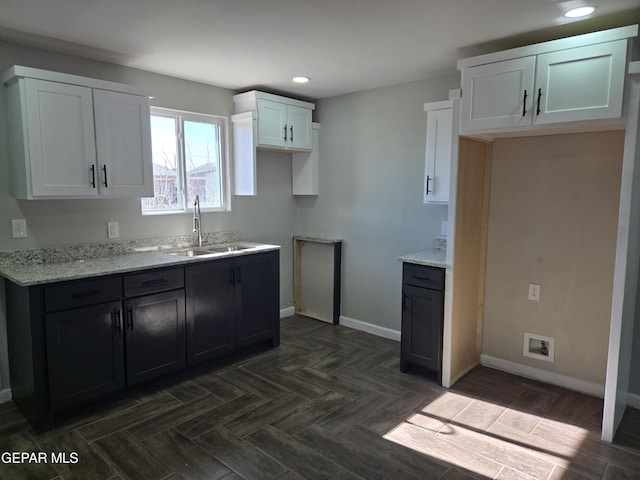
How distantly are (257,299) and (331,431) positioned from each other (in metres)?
1.42

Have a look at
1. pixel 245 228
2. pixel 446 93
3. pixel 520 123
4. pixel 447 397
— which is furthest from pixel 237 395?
pixel 446 93

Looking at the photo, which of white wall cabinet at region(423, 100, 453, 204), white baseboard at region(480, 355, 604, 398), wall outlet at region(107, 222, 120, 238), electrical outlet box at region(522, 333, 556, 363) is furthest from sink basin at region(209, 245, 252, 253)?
electrical outlet box at region(522, 333, 556, 363)

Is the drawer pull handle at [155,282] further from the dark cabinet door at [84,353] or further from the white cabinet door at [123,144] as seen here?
→ the white cabinet door at [123,144]

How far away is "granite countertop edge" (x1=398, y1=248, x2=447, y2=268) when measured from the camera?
3.04 m

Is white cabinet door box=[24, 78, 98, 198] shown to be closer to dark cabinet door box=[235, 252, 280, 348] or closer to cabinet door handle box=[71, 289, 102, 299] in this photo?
cabinet door handle box=[71, 289, 102, 299]

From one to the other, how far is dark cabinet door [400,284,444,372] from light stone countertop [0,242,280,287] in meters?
1.40

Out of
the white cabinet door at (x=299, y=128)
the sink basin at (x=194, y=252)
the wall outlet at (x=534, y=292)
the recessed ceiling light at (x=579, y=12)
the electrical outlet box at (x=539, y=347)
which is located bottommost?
the electrical outlet box at (x=539, y=347)

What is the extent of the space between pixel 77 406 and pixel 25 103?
1.88 metres

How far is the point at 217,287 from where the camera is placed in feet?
10.8

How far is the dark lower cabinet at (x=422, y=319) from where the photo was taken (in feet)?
10.1

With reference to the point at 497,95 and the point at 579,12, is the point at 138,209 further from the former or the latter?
the point at 579,12

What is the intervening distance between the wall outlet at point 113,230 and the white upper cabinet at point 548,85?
8.70ft

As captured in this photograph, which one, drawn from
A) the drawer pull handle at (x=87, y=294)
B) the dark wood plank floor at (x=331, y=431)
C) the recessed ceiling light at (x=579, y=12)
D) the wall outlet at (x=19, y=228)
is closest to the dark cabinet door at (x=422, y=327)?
the dark wood plank floor at (x=331, y=431)

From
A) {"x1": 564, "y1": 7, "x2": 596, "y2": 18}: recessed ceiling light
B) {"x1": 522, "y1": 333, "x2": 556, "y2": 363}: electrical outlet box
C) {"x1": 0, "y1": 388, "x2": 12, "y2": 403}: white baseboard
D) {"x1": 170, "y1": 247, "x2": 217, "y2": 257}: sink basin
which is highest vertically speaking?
{"x1": 564, "y1": 7, "x2": 596, "y2": 18}: recessed ceiling light
